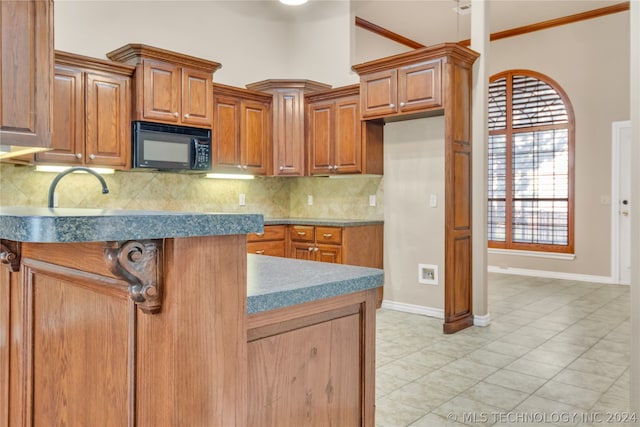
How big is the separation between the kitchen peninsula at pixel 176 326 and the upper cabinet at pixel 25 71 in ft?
1.98

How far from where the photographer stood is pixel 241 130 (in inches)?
195

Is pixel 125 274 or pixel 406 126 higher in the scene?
pixel 406 126

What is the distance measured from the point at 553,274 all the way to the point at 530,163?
5.38ft

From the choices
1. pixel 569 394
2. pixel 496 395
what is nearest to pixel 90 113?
pixel 496 395

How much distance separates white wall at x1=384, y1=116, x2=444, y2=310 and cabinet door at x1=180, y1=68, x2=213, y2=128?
1.84m

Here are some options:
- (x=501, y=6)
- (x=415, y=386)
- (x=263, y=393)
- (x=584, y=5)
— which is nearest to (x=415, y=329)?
(x=415, y=386)

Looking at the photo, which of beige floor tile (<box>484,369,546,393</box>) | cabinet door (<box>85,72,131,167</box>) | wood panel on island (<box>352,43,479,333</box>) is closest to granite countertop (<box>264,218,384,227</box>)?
wood panel on island (<box>352,43,479,333</box>)

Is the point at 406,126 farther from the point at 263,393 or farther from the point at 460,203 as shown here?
the point at 263,393

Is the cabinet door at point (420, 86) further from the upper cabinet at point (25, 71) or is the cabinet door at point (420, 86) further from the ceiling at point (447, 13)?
the upper cabinet at point (25, 71)

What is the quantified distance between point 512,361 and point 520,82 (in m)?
4.99

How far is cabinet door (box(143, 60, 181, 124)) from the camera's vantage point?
401 centimetres

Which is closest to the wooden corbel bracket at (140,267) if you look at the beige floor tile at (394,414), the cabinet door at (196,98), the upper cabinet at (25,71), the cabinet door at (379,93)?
the upper cabinet at (25,71)

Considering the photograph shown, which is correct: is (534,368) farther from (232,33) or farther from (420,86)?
(232,33)

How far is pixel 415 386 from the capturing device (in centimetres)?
278
